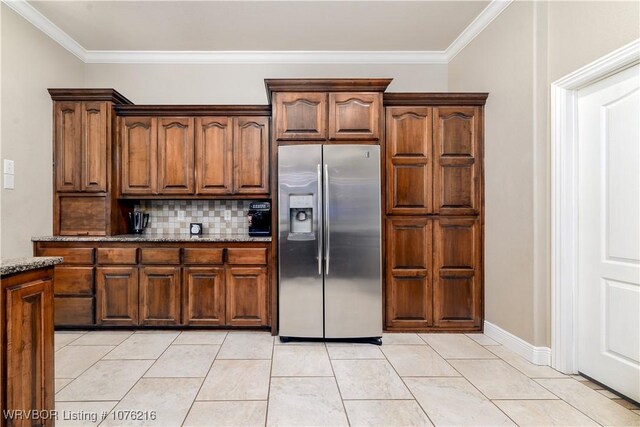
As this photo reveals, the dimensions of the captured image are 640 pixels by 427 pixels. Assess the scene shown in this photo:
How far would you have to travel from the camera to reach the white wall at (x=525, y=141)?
2.57 metres

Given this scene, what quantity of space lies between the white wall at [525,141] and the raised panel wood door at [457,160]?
0.11 meters

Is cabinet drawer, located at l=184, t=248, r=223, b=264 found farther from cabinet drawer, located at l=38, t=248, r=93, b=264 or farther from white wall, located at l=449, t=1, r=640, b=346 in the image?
white wall, located at l=449, t=1, r=640, b=346

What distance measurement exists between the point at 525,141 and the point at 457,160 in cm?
69

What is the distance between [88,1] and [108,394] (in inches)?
130

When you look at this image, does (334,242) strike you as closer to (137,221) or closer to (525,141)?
(525,141)

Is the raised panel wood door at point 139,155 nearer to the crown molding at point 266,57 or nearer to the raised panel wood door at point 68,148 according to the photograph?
the raised panel wood door at point 68,148

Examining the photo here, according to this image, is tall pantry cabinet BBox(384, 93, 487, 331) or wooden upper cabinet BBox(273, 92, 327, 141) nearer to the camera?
wooden upper cabinet BBox(273, 92, 327, 141)

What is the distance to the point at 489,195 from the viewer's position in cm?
345

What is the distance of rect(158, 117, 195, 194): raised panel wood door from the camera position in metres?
3.87

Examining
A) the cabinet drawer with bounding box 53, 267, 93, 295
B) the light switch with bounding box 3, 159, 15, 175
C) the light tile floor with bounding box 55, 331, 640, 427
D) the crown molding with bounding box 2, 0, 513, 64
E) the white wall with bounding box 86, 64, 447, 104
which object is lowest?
the light tile floor with bounding box 55, 331, 640, 427

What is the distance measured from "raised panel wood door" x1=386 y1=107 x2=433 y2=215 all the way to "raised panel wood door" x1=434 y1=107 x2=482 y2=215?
0.09m

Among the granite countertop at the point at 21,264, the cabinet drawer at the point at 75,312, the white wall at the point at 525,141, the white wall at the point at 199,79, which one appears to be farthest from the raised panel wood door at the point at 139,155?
the white wall at the point at 525,141

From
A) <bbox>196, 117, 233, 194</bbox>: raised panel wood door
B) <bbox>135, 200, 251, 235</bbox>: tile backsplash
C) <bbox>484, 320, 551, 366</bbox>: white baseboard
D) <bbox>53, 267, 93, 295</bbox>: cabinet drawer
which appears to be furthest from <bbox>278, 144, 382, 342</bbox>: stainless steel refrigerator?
<bbox>53, 267, 93, 295</bbox>: cabinet drawer

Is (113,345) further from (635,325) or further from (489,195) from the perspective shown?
(635,325)
